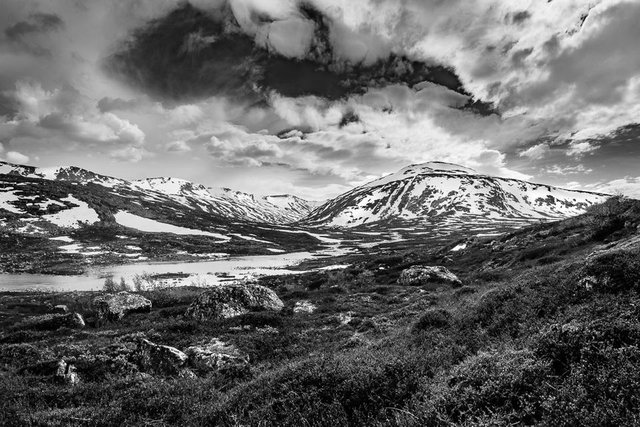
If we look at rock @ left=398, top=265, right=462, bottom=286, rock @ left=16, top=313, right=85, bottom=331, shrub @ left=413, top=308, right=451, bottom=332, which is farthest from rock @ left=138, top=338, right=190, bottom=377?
rock @ left=398, top=265, right=462, bottom=286

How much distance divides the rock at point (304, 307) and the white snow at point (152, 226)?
143258mm

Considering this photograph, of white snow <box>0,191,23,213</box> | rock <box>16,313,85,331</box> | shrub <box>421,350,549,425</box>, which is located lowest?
rock <box>16,313,85,331</box>

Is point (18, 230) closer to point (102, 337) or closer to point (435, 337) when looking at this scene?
point (102, 337)

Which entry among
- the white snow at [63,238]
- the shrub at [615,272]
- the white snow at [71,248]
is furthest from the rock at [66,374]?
the white snow at [63,238]

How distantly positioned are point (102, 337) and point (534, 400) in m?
22.8

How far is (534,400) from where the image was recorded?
16.0 feet

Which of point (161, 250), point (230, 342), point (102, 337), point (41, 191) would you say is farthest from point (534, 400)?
point (41, 191)

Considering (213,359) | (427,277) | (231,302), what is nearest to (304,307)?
(231,302)

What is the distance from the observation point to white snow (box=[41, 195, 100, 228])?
151 meters

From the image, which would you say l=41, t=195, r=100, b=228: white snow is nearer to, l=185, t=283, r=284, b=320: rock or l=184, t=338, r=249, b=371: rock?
l=185, t=283, r=284, b=320: rock

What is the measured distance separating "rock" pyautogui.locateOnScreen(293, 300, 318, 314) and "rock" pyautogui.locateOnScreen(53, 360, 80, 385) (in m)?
15.8

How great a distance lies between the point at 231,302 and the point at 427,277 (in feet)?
70.6

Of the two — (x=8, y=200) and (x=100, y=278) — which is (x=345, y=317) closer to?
(x=100, y=278)

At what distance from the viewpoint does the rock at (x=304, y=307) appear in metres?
26.1
